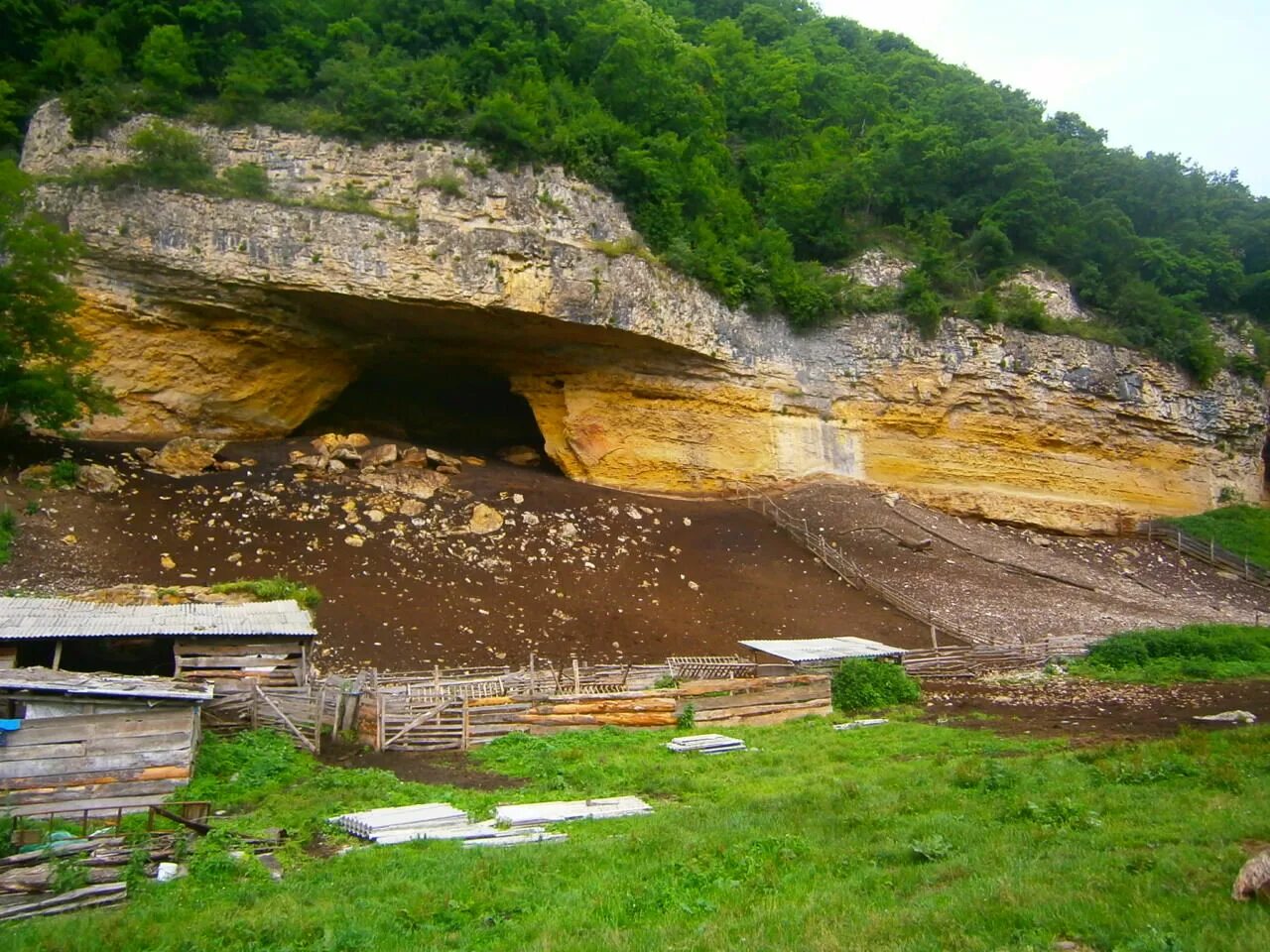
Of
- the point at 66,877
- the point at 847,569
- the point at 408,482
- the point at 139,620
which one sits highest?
the point at 408,482

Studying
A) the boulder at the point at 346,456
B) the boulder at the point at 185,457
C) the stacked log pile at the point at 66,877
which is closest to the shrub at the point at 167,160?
the boulder at the point at 185,457

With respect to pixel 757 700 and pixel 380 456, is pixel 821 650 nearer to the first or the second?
pixel 757 700

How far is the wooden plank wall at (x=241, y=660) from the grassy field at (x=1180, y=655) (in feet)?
57.2

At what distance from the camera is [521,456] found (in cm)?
3675

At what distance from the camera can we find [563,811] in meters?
10.5

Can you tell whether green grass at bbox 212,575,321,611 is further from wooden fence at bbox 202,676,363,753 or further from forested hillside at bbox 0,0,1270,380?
forested hillside at bbox 0,0,1270,380

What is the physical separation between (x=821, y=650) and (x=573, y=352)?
15.6 metres

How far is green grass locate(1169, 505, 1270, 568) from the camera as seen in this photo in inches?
1405

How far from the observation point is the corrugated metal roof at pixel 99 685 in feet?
36.3

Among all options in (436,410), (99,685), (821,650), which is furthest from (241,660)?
(436,410)

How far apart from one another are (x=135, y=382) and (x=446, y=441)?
11.5 meters

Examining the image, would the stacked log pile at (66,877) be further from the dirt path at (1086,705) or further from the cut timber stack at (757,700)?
the dirt path at (1086,705)

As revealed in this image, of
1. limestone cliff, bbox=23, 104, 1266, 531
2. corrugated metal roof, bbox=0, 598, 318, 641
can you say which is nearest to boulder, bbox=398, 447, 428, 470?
limestone cliff, bbox=23, 104, 1266, 531

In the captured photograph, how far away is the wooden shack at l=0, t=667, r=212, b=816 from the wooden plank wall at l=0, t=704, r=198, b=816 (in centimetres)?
1
